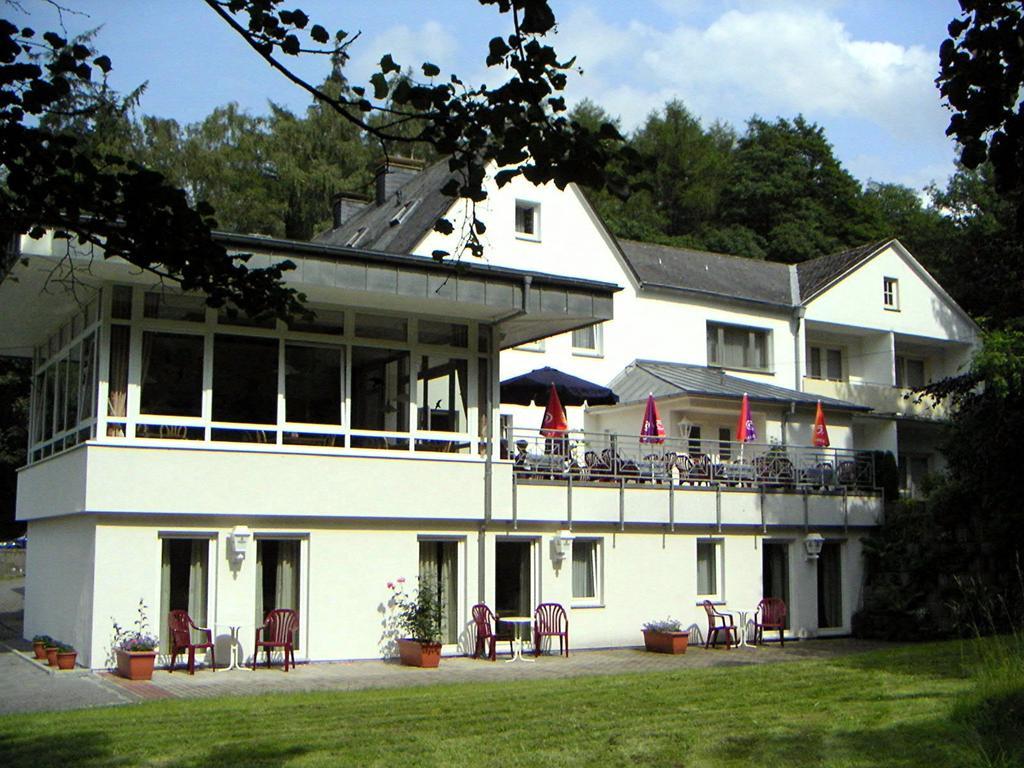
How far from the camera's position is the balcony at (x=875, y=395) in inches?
1512

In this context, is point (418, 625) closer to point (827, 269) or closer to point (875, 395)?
point (875, 395)

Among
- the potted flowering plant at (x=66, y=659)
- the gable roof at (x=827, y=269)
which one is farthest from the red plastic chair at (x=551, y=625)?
the gable roof at (x=827, y=269)

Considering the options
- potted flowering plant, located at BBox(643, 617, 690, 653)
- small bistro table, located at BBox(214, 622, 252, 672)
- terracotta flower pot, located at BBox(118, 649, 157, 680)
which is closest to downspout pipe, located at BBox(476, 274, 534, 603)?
potted flowering plant, located at BBox(643, 617, 690, 653)

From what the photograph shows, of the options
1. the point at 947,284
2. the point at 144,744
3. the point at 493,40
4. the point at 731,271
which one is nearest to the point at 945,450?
the point at 731,271

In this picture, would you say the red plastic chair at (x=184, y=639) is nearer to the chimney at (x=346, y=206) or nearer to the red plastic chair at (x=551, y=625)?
the red plastic chair at (x=551, y=625)

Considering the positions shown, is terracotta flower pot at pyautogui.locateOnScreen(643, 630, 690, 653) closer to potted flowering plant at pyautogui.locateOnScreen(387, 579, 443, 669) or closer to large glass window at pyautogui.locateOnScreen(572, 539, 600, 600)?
large glass window at pyautogui.locateOnScreen(572, 539, 600, 600)

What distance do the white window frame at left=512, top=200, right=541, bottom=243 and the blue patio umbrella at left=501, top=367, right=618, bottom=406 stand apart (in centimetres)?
787

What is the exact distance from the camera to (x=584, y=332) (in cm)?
3350

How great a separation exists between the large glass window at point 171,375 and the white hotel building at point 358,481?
4cm

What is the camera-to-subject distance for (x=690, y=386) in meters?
31.2

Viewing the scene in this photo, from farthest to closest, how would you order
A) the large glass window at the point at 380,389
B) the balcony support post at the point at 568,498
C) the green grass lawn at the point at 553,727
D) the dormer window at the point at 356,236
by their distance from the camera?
the dormer window at the point at 356,236 → the balcony support post at the point at 568,498 → the large glass window at the point at 380,389 → the green grass lawn at the point at 553,727

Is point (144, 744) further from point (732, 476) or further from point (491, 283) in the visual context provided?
point (732, 476)

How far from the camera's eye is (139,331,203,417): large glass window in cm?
1931

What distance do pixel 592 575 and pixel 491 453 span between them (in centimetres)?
328
